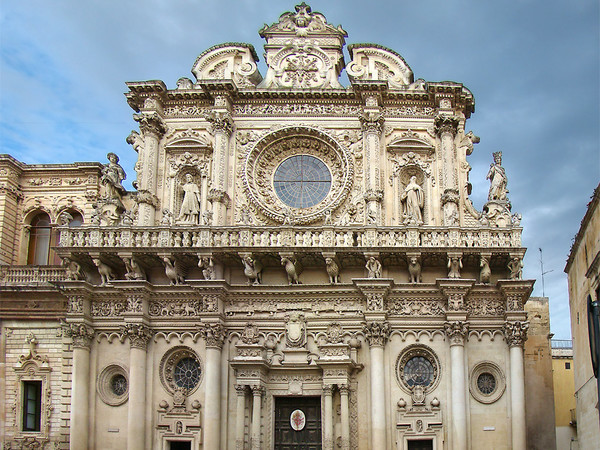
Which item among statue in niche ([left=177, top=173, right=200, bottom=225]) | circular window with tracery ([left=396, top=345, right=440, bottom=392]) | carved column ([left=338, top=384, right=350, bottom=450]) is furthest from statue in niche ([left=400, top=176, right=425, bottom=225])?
statue in niche ([left=177, top=173, right=200, bottom=225])

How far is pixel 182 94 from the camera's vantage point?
22516mm

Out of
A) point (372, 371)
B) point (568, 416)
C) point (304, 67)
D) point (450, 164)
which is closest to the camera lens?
point (372, 371)

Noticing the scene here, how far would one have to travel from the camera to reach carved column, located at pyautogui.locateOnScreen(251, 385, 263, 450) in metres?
19.1

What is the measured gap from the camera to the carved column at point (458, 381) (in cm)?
1878

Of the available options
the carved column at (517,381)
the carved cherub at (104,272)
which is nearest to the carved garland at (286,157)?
the carved cherub at (104,272)

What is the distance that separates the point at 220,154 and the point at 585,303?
10641 mm

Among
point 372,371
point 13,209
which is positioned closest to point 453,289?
point 372,371

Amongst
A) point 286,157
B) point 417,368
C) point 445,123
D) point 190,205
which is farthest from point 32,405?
point 445,123

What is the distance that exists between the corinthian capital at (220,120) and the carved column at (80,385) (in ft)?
21.8

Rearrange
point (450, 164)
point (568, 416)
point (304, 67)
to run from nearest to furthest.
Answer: point (450, 164)
point (304, 67)
point (568, 416)

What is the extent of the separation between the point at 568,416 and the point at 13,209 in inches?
902

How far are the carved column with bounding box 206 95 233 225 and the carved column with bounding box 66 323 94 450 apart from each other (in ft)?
15.4

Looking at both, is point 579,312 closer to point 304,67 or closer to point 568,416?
point 304,67

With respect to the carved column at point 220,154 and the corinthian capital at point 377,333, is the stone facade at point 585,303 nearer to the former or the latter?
the corinthian capital at point 377,333
